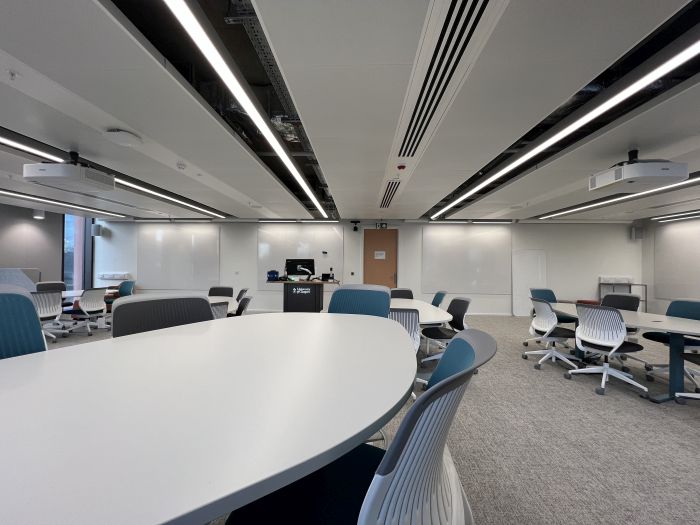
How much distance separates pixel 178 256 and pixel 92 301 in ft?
13.3

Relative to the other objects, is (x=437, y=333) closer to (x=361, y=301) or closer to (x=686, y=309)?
(x=361, y=301)

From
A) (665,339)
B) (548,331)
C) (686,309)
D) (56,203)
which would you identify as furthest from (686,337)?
(56,203)

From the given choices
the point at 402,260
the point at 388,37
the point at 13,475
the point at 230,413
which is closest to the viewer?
the point at 13,475

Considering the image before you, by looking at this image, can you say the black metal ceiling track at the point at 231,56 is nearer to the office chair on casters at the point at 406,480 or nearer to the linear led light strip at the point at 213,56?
the linear led light strip at the point at 213,56

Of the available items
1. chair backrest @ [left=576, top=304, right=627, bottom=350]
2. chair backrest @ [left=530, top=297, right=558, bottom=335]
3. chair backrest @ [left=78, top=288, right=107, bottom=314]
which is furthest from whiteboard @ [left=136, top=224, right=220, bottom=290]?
chair backrest @ [left=576, top=304, right=627, bottom=350]

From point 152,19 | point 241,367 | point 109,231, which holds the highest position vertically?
point 152,19

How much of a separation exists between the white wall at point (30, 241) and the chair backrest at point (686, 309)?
14682mm

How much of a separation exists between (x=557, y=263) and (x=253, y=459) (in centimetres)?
1157

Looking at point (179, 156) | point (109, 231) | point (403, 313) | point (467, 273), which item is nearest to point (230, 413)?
point (403, 313)

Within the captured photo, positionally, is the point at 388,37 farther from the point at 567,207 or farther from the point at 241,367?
the point at 567,207

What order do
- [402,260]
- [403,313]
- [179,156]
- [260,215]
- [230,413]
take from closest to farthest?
1. [230,413]
2. [403,313]
3. [179,156]
4. [260,215]
5. [402,260]

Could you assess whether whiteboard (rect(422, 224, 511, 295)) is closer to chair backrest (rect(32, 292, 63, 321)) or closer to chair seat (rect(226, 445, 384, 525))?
chair backrest (rect(32, 292, 63, 321))

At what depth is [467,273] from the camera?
9969mm

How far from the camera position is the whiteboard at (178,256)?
34.0 ft
